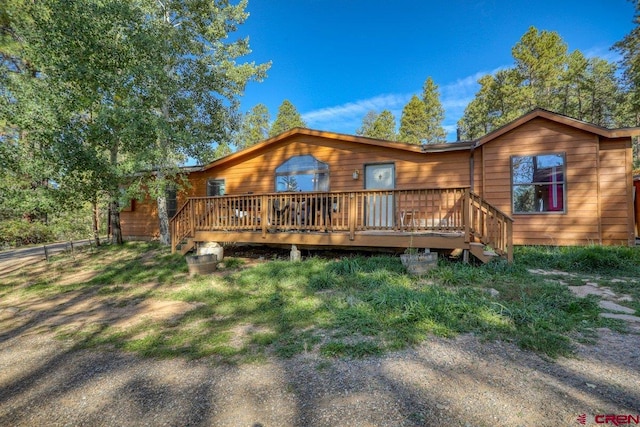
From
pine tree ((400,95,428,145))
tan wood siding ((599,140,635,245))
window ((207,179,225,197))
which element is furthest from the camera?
pine tree ((400,95,428,145))

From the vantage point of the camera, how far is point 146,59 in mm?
8461

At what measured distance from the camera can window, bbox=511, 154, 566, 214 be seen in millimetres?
7055

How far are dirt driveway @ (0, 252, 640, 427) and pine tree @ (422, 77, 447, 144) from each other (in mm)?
24380

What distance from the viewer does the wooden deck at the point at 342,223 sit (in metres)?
5.46

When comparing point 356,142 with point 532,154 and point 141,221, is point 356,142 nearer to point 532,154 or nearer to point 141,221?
point 532,154

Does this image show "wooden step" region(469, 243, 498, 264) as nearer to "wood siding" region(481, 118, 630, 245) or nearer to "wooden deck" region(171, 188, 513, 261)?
"wooden deck" region(171, 188, 513, 261)

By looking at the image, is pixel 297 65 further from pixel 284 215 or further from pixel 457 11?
pixel 284 215

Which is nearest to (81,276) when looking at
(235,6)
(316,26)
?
(235,6)

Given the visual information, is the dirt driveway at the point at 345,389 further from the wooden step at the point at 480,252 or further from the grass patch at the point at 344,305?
the wooden step at the point at 480,252

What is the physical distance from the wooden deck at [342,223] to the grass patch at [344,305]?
1.67ft

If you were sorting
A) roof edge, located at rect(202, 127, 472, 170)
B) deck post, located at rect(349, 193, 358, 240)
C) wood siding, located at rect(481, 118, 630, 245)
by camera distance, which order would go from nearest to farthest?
deck post, located at rect(349, 193, 358, 240), wood siding, located at rect(481, 118, 630, 245), roof edge, located at rect(202, 127, 472, 170)

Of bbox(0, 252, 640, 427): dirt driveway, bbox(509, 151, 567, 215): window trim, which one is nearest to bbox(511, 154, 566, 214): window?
bbox(509, 151, 567, 215): window trim

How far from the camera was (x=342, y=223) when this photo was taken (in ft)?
22.0

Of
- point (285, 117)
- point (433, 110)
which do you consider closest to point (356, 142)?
point (433, 110)
